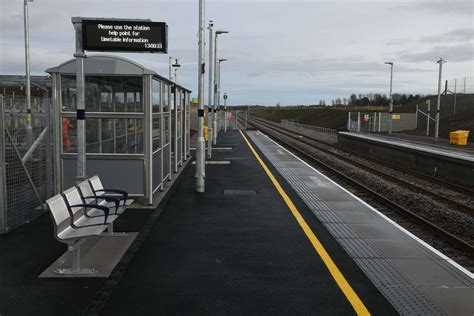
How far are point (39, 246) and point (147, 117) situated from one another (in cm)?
349

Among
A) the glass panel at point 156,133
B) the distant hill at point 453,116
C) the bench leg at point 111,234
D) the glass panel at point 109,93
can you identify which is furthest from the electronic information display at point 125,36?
the distant hill at point 453,116

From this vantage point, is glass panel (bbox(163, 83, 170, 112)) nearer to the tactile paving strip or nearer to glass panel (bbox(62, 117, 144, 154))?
glass panel (bbox(62, 117, 144, 154))

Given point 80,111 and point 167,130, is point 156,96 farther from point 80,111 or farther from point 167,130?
point 80,111

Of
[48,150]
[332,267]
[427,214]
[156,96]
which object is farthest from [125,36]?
[427,214]

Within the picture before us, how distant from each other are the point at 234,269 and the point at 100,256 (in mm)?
1852

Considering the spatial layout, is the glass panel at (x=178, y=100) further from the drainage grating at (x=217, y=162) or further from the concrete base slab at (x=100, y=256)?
the concrete base slab at (x=100, y=256)

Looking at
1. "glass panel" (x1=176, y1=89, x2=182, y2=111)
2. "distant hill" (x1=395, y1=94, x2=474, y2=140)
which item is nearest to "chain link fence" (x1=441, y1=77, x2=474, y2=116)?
"distant hill" (x1=395, y1=94, x2=474, y2=140)

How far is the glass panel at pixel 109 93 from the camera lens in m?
9.31

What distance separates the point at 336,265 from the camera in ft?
19.5

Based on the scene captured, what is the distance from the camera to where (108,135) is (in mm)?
9328

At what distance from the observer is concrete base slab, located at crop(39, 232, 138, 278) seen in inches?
217

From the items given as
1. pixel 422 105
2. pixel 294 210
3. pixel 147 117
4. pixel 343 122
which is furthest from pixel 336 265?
pixel 343 122

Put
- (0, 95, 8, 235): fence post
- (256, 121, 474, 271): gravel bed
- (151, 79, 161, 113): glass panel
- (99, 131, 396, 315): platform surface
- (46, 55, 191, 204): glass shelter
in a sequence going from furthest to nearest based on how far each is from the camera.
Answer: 1. (151, 79, 161, 113): glass panel
2. (46, 55, 191, 204): glass shelter
3. (256, 121, 474, 271): gravel bed
4. (0, 95, 8, 235): fence post
5. (99, 131, 396, 315): platform surface

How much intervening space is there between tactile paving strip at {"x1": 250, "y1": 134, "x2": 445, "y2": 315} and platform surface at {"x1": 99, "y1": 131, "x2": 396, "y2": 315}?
13 cm
